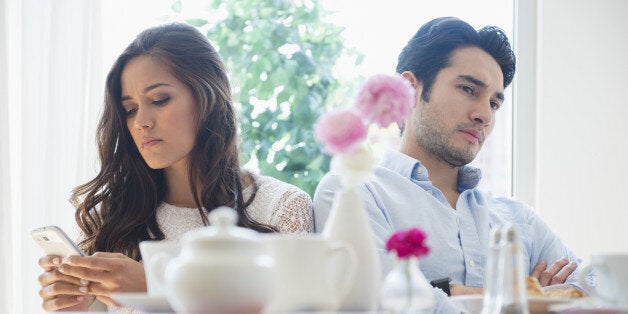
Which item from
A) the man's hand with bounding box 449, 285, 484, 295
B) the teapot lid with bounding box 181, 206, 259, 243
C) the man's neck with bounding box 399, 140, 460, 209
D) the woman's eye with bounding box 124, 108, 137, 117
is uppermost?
the woman's eye with bounding box 124, 108, 137, 117

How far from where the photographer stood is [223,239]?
3.04 feet

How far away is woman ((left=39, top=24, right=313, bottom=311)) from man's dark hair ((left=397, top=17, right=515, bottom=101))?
0.52 meters

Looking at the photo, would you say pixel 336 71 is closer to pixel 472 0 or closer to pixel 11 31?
pixel 472 0

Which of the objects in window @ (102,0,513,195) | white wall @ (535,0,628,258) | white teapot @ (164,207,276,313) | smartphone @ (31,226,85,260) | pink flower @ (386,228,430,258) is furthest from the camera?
window @ (102,0,513,195)

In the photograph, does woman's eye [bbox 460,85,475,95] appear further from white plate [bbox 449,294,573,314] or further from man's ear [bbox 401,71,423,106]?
white plate [bbox 449,294,573,314]

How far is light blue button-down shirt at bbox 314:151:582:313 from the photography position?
2082 millimetres

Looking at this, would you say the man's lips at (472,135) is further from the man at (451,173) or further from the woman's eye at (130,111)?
the woman's eye at (130,111)

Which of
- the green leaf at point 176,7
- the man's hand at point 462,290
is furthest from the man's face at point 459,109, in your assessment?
the green leaf at point 176,7

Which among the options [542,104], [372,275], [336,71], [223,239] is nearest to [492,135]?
[542,104]

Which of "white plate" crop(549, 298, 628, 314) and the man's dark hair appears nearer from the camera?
"white plate" crop(549, 298, 628, 314)

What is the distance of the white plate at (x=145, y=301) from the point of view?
110 centimetres

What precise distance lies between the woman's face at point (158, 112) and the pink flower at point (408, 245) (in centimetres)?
113

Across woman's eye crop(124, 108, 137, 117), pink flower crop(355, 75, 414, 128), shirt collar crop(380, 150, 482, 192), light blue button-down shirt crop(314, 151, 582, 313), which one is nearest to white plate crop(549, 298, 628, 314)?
pink flower crop(355, 75, 414, 128)

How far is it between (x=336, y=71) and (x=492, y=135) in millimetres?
687
